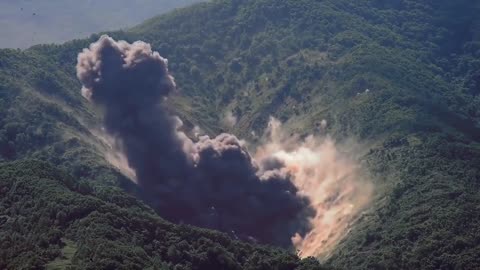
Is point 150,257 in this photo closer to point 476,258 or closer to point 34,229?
point 34,229

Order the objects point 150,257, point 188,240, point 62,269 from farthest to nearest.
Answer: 1. point 188,240
2. point 150,257
3. point 62,269

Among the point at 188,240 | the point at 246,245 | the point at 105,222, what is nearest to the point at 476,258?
the point at 246,245

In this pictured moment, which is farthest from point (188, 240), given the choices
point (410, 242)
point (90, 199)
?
point (410, 242)

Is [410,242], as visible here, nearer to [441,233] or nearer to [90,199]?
[441,233]

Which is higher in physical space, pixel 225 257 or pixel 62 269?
pixel 225 257

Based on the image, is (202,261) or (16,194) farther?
(16,194)

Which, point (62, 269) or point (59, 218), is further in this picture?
point (59, 218)

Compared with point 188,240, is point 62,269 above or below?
below

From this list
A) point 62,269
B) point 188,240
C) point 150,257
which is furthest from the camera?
point 188,240

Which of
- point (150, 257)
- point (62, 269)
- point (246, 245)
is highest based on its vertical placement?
point (246, 245)
